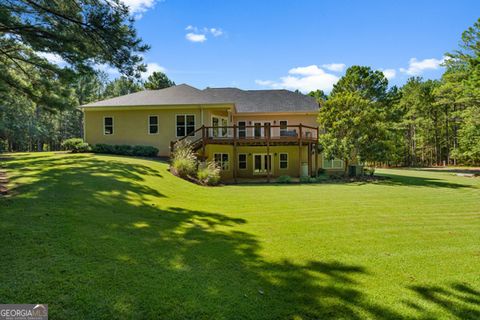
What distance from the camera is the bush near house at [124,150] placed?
18969mm

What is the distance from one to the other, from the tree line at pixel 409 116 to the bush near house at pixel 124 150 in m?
12.0

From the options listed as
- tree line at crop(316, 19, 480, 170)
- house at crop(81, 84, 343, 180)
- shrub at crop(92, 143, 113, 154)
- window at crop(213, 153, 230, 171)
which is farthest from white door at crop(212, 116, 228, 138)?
shrub at crop(92, 143, 113, 154)

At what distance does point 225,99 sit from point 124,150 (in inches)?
355

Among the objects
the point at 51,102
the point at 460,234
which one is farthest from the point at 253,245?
the point at 51,102

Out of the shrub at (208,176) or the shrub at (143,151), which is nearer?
the shrub at (208,176)

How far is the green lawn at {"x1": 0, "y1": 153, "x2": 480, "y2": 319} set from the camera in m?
3.06

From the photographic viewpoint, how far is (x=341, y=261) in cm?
453

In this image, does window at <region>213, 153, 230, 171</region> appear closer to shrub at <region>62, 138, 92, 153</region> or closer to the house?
the house

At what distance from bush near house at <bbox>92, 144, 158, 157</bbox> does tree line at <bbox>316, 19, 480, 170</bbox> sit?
39.4 feet

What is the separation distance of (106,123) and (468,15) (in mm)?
27577

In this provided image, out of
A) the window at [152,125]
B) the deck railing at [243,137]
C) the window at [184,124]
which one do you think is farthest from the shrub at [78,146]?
the deck railing at [243,137]

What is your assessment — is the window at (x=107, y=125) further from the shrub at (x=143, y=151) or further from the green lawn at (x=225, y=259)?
the green lawn at (x=225, y=259)

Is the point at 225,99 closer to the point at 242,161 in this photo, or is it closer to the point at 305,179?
the point at 242,161

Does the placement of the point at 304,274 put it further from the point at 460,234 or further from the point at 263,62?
the point at 263,62
